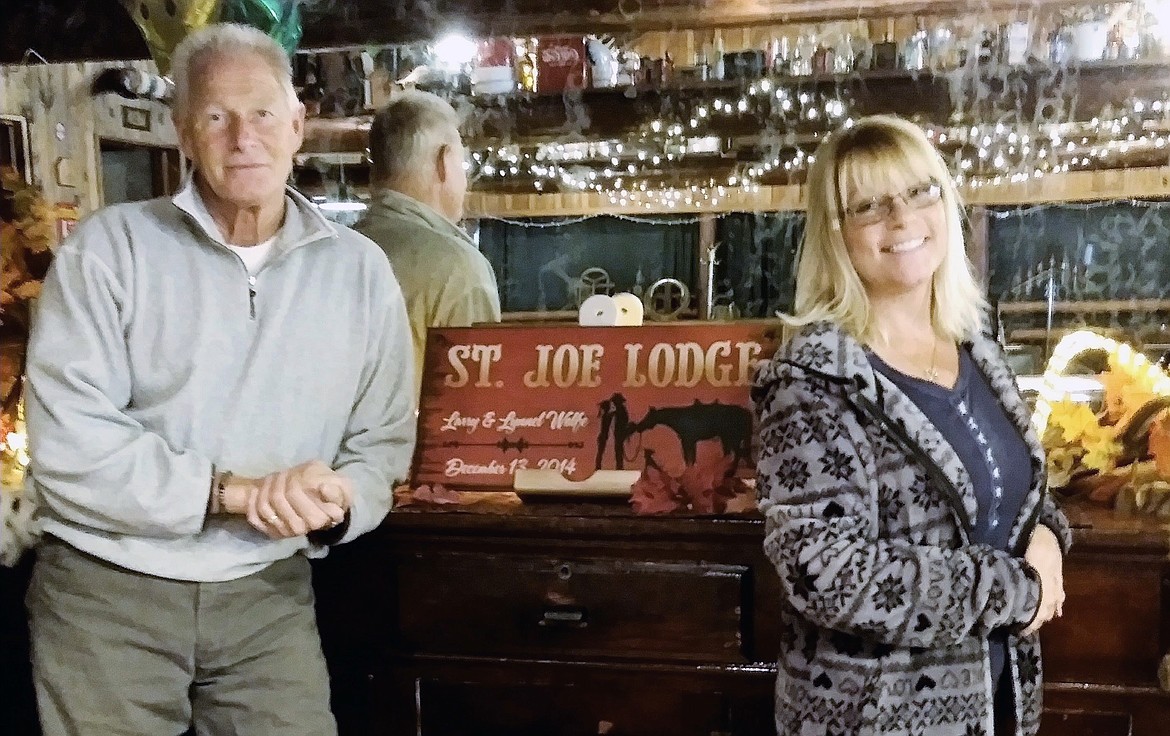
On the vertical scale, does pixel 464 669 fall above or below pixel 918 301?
below

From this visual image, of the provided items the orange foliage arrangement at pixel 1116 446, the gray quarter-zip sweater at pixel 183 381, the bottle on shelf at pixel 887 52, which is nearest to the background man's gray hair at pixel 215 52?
the gray quarter-zip sweater at pixel 183 381

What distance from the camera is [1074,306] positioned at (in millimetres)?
1563

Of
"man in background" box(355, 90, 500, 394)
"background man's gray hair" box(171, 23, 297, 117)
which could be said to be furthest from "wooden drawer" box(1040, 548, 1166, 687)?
"background man's gray hair" box(171, 23, 297, 117)

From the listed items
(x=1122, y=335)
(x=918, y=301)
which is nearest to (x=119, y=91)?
(x=918, y=301)

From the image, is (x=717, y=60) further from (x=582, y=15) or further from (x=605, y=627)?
(x=605, y=627)

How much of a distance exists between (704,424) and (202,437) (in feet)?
2.34

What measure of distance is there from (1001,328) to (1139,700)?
587 millimetres

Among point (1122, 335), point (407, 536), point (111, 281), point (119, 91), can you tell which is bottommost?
point (407, 536)

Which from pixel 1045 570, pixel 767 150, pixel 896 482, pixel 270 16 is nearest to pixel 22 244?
pixel 270 16

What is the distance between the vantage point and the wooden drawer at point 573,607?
1.35 meters

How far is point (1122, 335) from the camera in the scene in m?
1.56

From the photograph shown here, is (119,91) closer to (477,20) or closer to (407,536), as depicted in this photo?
(477,20)

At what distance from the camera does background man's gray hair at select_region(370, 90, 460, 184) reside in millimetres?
1684

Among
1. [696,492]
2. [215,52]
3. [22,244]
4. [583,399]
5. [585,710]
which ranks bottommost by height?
[585,710]
